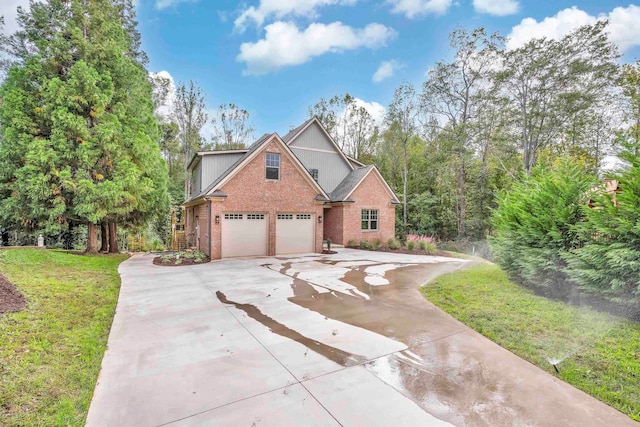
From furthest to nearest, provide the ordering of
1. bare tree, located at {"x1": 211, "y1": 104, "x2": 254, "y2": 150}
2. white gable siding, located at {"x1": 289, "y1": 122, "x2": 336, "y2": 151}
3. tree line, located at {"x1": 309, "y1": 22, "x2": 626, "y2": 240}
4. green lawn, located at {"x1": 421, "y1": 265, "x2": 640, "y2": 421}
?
bare tree, located at {"x1": 211, "y1": 104, "x2": 254, "y2": 150}, white gable siding, located at {"x1": 289, "y1": 122, "x2": 336, "y2": 151}, tree line, located at {"x1": 309, "y1": 22, "x2": 626, "y2": 240}, green lawn, located at {"x1": 421, "y1": 265, "x2": 640, "y2": 421}

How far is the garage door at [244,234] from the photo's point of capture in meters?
13.3

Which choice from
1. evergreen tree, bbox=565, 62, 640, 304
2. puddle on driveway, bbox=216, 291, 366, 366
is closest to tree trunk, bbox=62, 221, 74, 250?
puddle on driveway, bbox=216, 291, 366, 366

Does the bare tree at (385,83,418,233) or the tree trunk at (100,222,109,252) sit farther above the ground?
the bare tree at (385,83,418,233)

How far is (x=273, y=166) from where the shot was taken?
14250 millimetres

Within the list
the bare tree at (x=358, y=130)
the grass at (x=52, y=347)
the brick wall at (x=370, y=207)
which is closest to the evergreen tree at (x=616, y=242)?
the grass at (x=52, y=347)

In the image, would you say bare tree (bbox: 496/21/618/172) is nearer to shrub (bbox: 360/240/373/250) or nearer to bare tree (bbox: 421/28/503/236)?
bare tree (bbox: 421/28/503/236)

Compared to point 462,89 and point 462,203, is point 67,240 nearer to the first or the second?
point 462,203

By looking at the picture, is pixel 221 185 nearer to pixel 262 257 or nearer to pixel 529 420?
pixel 262 257

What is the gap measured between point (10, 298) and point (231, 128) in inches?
1095

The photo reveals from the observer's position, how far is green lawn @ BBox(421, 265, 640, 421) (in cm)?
329

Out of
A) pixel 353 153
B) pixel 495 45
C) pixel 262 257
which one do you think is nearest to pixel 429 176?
pixel 353 153

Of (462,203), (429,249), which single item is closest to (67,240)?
(429,249)

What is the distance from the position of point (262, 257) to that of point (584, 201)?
11351 mm

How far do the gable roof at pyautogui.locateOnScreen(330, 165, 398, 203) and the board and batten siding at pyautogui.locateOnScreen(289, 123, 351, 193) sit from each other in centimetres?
64
